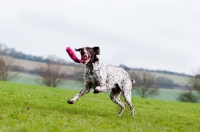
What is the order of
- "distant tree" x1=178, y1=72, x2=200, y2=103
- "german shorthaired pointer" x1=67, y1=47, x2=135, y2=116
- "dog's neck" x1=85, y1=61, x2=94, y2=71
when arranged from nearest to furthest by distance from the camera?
"german shorthaired pointer" x1=67, y1=47, x2=135, y2=116 < "dog's neck" x1=85, y1=61, x2=94, y2=71 < "distant tree" x1=178, y1=72, x2=200, y2=103

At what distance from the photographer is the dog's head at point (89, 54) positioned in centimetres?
1185

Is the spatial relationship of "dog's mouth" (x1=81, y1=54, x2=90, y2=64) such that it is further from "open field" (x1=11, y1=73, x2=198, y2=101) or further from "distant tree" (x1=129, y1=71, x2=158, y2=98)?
"open field" (x1=11, y1=73, x2=198, y2=101)

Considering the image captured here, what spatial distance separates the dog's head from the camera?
1185 centimetres

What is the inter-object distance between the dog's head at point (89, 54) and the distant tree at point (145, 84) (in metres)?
61.1

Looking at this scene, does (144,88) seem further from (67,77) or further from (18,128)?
(18,128)

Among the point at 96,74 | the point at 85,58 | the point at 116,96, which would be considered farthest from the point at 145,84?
the point at 85,58

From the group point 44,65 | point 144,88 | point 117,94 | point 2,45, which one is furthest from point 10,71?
point 117,94

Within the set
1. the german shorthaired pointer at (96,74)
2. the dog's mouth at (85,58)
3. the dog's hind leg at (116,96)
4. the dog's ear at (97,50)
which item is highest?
the dog's ear at (97,50)

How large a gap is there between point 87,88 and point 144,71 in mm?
73881

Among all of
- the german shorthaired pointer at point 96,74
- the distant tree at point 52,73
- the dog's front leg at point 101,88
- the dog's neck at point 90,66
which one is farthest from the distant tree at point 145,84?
the dog's neck at point 90,66

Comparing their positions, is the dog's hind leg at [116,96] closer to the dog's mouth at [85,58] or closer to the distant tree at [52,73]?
the dog's mouth at [85,58]

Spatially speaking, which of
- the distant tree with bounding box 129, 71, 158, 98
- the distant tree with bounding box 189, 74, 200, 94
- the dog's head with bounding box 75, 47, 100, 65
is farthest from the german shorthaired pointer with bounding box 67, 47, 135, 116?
the distant tree with bounding box 129, 71, 158, 98

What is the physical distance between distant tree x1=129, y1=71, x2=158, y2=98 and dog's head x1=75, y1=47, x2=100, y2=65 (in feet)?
201

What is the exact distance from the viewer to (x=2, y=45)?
91375mm
